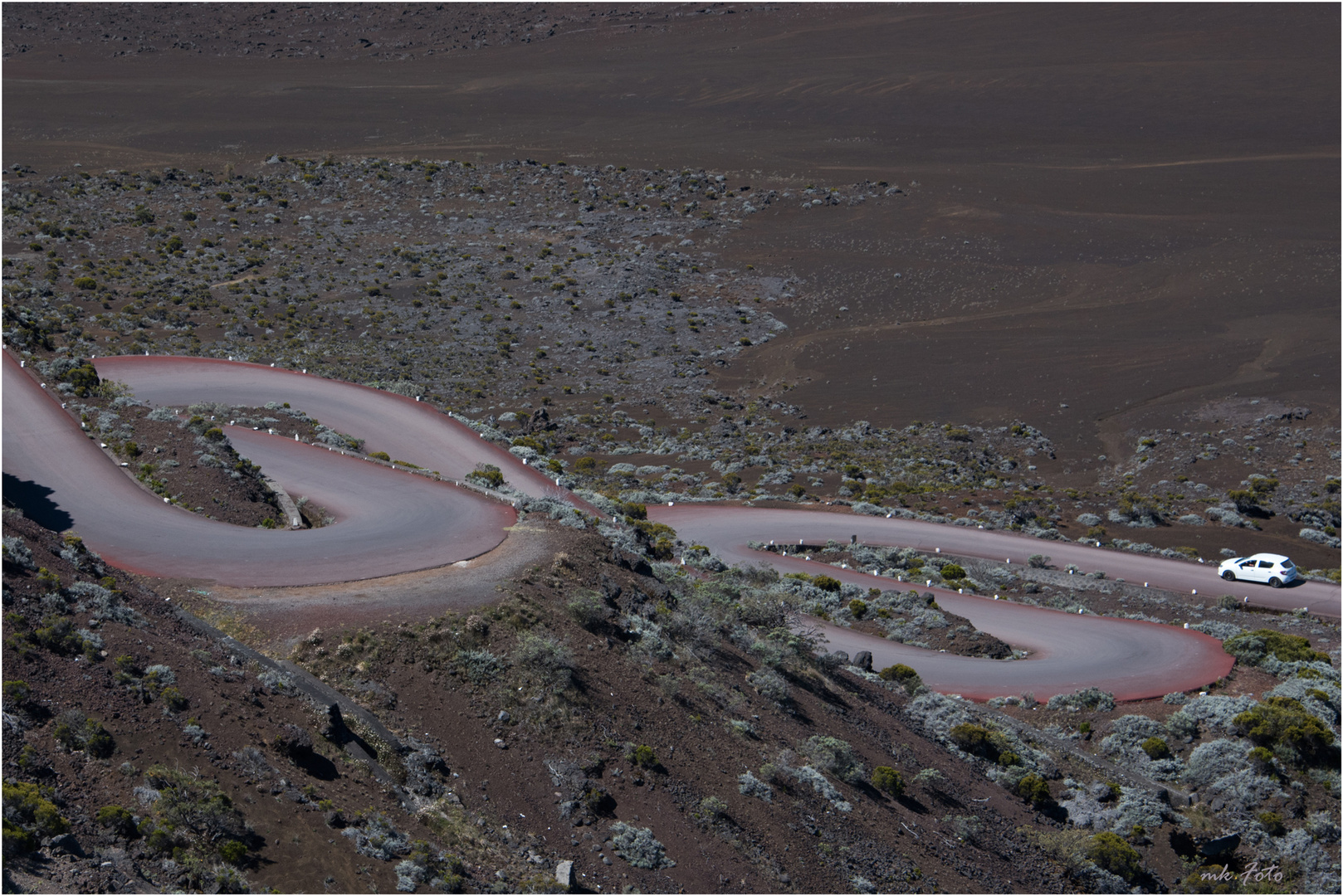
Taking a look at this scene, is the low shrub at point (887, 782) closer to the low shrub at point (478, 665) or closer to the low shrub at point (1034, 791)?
the low shrub at point (1034, 791)

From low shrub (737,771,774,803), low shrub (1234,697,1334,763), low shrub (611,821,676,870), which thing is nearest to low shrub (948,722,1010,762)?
low shrub (1234,697,1334,763)

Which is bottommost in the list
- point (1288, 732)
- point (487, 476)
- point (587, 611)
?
point (1288, 732)

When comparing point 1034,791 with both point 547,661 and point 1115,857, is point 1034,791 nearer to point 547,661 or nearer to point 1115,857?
point 1115,857

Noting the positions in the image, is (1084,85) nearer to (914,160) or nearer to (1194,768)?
(914,160)

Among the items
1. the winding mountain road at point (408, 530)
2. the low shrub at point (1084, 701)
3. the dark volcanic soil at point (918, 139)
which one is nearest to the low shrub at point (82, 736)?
the winding mountain road at point (408, 530)

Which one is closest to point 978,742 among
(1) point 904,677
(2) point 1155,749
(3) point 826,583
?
(1) point 904,677

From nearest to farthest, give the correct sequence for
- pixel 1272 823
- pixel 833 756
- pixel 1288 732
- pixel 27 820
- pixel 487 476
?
pixel 27 820 < pixel 833 756 < pixel 1272 823 < pixel 1288 732 < pixel 487 476

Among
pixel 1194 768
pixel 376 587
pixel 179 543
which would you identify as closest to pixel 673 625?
pixel 376 587
